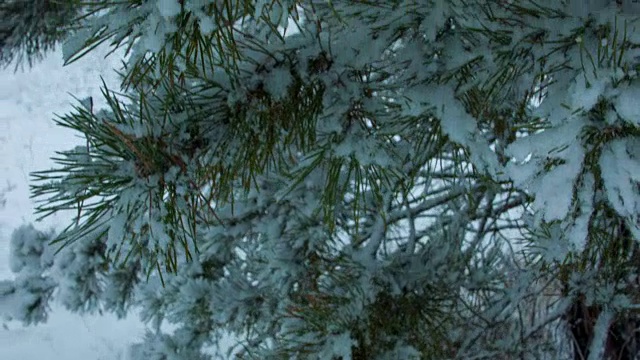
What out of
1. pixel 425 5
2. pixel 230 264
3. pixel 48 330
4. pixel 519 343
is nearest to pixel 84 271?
pixel 230 264

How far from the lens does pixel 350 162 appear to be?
40.8 inches

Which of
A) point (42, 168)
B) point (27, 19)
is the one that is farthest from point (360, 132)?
point (42, 168)

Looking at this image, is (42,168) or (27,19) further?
(42,168)

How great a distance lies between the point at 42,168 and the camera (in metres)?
5.13

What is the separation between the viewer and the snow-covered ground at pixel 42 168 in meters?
4.36

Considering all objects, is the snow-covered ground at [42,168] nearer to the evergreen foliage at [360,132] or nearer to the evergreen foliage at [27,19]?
the evergreen foliage at [27,19]

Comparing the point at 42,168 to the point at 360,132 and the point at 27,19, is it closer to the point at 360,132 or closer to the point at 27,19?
the point at 27,19

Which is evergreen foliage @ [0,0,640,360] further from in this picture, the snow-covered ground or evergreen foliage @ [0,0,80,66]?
the snow-covered ground

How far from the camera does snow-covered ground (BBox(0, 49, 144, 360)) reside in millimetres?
4363

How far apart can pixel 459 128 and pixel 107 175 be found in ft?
1.56

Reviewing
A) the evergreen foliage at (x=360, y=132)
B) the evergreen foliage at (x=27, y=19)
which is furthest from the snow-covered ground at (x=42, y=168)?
the evergreen foliage at (x=360, y=132)

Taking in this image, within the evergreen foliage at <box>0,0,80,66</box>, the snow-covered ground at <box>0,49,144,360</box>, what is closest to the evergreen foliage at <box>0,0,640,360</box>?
the evergreen foliage at <box>0,0,80,66</box>

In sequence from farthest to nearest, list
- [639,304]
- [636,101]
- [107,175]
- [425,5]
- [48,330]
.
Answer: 1. [48,330]
2. [639,304]
3. [425,5]
4. [107,175]
5. [636,101]

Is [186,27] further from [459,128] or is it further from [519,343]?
[519,343]
